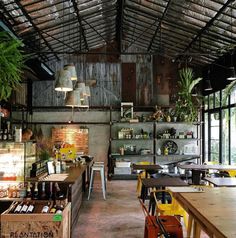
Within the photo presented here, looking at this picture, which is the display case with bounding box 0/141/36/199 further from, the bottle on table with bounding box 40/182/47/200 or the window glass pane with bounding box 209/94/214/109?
the window glass pane with bounding box 209/94/214/109

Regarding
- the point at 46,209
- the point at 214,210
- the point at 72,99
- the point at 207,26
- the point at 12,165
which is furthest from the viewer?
the point at 207,26

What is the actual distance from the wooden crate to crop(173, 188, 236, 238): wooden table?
1465 millimetres

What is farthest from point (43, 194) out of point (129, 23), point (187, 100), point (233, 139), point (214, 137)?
point (214, 137)

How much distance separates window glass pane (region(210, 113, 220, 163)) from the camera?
11.5m

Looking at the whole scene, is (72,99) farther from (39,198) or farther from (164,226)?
(164,226)

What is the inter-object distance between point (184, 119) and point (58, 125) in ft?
15.6

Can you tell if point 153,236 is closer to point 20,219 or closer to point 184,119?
point 20,219

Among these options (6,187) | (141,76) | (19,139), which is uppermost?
(141,76)

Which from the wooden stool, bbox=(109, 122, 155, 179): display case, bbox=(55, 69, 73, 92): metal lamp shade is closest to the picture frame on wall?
bbox=(109, 122, 155, 179): display case

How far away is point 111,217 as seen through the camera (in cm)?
656

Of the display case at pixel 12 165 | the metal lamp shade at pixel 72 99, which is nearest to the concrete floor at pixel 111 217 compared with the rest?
the display case at pixel 12 165

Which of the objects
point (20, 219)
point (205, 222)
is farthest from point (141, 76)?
point (205, 222)

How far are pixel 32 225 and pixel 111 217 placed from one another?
283 centimetres

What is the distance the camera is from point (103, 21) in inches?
430
